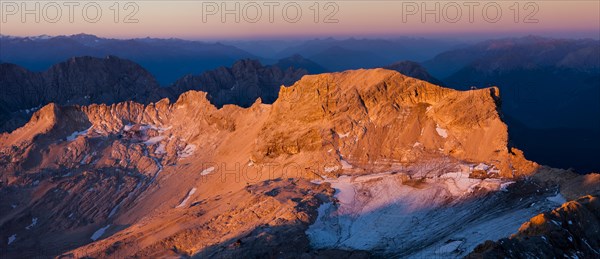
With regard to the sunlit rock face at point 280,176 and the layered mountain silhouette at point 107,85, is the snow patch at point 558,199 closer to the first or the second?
the sunlit rock face at point 280,176

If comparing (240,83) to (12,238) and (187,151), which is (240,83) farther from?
(12,238)

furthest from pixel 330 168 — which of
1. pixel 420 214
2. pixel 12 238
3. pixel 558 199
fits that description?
pixel 12 238

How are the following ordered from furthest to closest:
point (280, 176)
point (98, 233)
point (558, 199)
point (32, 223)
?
point (32, 223) → point (280, 176) → point (98, 233) → point (558, 199)

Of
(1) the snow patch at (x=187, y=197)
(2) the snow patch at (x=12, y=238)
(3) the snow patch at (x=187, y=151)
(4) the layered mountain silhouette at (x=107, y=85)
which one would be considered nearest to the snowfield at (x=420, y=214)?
(1) the snow patch at (x=187, y=197)

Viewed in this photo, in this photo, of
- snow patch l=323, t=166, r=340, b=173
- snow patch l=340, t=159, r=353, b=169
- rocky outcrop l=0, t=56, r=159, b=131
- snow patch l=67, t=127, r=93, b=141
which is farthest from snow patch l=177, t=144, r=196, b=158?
rocky outcrop l=0, t=56, r=159, b=131

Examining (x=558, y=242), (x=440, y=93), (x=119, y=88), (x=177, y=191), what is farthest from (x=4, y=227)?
(x=119, y=88)

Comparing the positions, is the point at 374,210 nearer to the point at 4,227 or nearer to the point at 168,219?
the point at 168,219

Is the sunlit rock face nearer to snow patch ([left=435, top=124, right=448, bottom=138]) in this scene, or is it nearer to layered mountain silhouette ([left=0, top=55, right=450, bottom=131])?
snow patch ([left=435, top=124, right=448, bottom=138])
